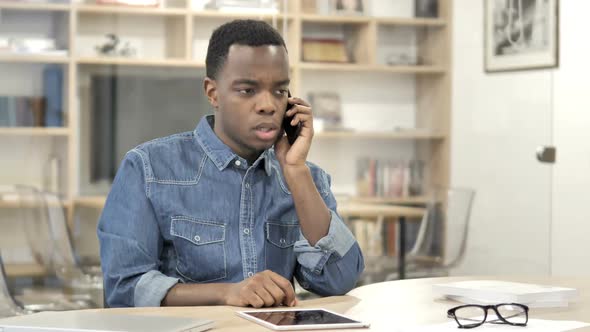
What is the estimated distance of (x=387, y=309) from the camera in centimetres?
Result: 169

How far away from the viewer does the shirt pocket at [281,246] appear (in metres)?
1.96

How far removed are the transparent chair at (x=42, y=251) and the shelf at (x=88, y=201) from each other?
0.06m

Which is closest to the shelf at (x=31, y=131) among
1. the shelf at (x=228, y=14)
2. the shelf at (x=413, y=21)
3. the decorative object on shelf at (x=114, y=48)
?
the decorative object on shelf at (x=114, y=48)

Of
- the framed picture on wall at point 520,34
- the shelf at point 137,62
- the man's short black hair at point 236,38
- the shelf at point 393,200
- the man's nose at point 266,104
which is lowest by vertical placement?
the shelf at point 393,200

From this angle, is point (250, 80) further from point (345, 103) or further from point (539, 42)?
point (539, 42)

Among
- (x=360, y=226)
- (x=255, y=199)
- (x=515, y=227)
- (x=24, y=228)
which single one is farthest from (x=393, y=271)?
(x=255, y=199)

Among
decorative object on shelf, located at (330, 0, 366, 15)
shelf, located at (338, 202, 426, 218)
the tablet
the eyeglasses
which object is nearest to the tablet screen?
the tablet

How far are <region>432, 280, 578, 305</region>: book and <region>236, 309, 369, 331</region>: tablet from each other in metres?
0.33

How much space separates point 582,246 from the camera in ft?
14.0

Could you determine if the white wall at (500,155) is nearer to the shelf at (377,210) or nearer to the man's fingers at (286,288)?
the shelf at (377,210)

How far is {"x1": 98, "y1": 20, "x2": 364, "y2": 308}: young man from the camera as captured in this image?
73.0 inches

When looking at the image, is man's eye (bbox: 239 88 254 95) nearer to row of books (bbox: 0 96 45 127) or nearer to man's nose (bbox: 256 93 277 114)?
man's nose (bbox: 256 93 277 114)

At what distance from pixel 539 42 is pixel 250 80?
2734 mm

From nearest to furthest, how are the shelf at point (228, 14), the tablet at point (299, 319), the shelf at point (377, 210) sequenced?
the tablet at point (299, 319), the shelf at point (228, 14), the shelf at point (377, 210)
